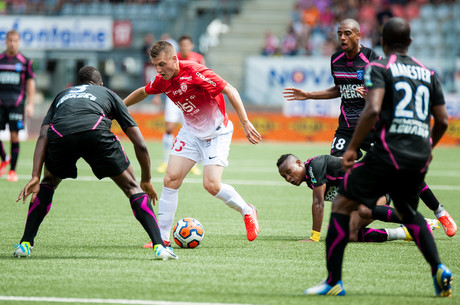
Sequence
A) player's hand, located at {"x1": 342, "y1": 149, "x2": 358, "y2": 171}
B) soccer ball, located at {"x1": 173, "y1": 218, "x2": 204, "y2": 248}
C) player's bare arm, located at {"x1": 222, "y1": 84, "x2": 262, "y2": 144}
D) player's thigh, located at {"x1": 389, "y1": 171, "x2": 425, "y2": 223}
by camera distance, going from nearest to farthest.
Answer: player's hand, located at {"x1": 342, "y1": 149, "x2": 358, "y2": 171} → player's thigh, located at {"x1": 389, "y1": 171, "x2": 425, "y2": 223} → player's bare arm, located at {"x1": 222, "y1": 84, "x2": 262, "y2": 144} → soccer ball, located at {"x1": 173, "y1": 218, "x2": 204, "y2": 248}

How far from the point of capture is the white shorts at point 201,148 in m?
7.77

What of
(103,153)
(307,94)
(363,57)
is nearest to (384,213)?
(307,94)

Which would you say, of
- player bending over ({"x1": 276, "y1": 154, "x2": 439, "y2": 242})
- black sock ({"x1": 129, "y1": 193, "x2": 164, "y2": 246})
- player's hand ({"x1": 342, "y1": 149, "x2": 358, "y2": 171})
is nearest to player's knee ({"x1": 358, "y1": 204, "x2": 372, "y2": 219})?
player bending over ({"x1": 276, "y1": 154, "x2": 439, "y2": 242})

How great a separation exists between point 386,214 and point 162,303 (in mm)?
3444

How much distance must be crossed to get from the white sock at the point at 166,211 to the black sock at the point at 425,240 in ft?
9.76

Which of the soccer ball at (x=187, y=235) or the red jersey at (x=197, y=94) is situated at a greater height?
the red jersey at (x=197, y=94)

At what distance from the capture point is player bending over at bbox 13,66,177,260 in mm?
6465

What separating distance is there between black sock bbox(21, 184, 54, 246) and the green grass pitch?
0.23m

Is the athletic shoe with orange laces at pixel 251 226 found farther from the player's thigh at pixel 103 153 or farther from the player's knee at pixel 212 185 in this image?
the player's thigh at pixel 103 153

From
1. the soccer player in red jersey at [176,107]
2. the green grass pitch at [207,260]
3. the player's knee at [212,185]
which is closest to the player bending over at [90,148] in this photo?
the green grass pitch at [207,260]

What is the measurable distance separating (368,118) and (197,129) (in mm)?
3167

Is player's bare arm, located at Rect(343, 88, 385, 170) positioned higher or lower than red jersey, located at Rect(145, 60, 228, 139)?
higher

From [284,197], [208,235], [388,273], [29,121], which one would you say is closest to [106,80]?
[29,121]

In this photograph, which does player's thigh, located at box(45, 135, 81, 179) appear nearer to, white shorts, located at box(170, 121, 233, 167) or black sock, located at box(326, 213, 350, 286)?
white shorts, located at box(170, 121, 233, 167)
